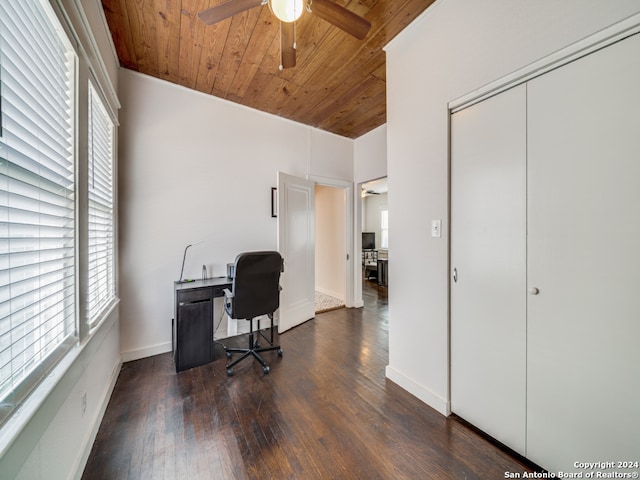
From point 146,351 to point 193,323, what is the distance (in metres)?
0.69

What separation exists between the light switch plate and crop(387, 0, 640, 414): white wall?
0.03 metres

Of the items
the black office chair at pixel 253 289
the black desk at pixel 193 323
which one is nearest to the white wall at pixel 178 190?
the black desk at pixel 193 323

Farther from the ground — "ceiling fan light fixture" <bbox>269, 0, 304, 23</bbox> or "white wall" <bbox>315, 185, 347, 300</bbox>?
"ceiling fan light fixture" <bbox>269, 0, 304, 23</bbox>

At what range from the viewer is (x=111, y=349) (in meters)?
2.08

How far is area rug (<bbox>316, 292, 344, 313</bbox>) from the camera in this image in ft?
13.8

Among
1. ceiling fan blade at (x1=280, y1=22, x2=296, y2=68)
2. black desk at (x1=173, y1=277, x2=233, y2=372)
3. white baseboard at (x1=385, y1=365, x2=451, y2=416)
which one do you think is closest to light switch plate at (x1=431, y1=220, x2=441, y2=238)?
white baseboard at (x1=385, y1=365, x2=451, y2=416)

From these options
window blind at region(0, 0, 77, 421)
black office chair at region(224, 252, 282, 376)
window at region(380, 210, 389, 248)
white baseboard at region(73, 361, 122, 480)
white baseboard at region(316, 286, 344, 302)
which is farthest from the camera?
window at region(380, 210, 389, 248)

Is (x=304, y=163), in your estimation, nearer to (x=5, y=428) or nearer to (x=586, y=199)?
(x=586, y=199)

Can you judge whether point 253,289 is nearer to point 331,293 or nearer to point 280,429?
point 280,429

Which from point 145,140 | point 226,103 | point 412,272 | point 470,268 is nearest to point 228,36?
point 226,103

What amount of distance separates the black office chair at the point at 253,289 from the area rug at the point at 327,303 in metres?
1.77

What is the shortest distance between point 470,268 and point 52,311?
2.25 m

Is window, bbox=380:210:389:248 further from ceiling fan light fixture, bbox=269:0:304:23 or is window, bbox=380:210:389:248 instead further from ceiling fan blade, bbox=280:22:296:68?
ceiling fan light fixture, bbox=269:0:304:23

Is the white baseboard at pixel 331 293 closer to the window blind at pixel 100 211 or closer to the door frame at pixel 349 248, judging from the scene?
the door frame at pixel 349 248
